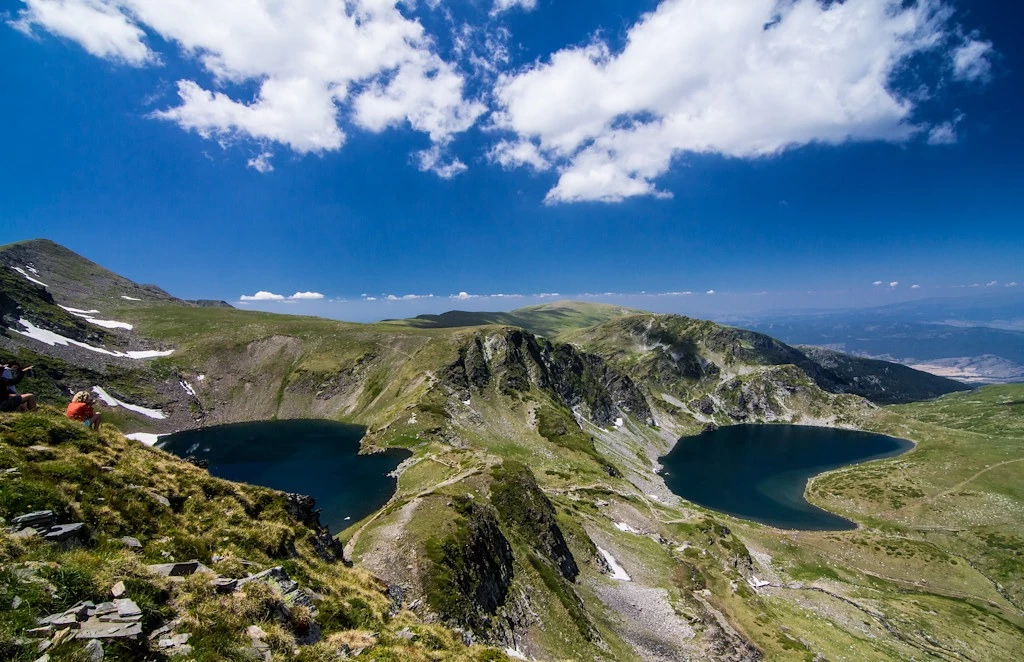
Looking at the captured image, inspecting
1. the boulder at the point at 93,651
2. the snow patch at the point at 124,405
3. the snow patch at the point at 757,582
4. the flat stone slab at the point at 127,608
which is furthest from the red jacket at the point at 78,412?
the snow patch at the point at 124,405

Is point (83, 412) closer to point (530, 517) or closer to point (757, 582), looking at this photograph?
point (530, 517)

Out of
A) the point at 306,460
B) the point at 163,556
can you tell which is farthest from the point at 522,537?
the point at 306,460

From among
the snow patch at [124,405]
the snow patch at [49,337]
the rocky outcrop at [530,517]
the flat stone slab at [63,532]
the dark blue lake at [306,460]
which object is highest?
the snow patch at [49,337]

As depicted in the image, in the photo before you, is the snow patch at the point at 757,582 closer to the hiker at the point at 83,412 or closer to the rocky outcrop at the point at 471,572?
the rocky outcrop at the point at 471,572

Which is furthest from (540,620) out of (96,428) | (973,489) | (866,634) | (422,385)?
(973,489)

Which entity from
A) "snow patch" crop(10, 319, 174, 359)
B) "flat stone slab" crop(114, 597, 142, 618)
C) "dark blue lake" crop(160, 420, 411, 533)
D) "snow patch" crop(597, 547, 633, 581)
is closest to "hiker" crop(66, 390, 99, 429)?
"flat stone slab" crop(114, 597, 142, 618)

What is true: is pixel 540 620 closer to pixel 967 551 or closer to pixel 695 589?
pixel 695 589
